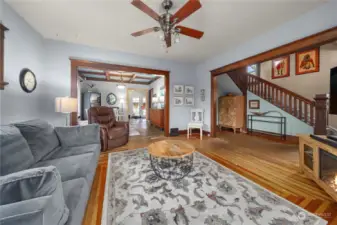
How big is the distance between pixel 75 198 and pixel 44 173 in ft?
1.42

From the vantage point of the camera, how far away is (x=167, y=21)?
1896 millimetres

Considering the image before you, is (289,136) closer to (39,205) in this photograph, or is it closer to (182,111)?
(182,111)

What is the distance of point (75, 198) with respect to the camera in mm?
990

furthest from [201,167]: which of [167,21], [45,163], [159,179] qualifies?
[167,21]

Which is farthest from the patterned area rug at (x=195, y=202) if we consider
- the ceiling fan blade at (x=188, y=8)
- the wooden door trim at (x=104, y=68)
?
the wooden door trim at (x=104, y=68)

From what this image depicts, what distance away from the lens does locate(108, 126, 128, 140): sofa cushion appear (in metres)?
3.22

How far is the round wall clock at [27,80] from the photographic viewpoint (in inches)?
95.3

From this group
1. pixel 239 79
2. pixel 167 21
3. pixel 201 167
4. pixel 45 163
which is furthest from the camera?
pixel 239 79

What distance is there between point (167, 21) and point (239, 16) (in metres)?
1.39

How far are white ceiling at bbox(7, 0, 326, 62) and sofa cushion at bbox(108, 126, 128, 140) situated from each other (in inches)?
83.1

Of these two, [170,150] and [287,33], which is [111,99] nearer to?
[170,150]

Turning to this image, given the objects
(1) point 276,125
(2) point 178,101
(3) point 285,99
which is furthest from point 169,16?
(1) point 276,125

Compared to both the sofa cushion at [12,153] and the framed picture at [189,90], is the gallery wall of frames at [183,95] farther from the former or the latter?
the sofa cushion at [12,153]

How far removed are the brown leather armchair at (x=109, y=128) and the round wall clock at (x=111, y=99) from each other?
168 inches
